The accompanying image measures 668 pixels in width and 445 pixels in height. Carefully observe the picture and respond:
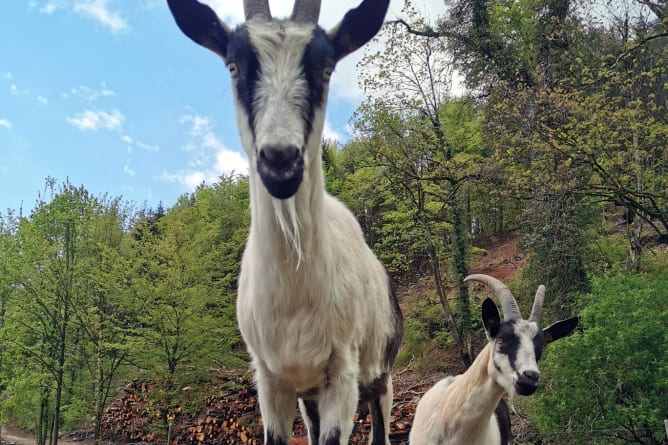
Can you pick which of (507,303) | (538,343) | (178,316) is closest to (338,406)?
(538,343)

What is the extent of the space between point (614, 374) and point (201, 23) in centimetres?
806

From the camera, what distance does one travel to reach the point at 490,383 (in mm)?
5652

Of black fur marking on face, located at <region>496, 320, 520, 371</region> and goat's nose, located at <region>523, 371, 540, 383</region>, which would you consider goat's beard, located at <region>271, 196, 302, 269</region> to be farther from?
black fur marking on face, located at <region>496, 320, 520, 371</region>

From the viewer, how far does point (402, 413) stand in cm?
1226

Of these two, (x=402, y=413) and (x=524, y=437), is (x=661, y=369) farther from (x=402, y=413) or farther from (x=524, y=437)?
(x=402, y=413)

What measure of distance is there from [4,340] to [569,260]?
59.3ft

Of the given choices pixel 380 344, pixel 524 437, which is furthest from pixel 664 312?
pixel 380 344

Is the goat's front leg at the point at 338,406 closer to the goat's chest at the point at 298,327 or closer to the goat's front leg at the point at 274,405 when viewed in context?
the goat's chest at the point at 298,327

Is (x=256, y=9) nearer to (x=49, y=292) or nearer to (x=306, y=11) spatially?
(x=306, y=11)

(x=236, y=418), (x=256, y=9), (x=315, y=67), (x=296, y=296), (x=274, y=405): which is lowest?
(x=236, y=418)

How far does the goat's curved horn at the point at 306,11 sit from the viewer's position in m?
2.41

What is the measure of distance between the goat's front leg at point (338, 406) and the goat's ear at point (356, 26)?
1.50 metres

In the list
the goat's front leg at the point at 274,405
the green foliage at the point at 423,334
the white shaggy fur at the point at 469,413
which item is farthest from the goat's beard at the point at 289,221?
the green foliage at the point at 423,334

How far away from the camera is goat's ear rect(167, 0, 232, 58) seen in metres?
2.24
